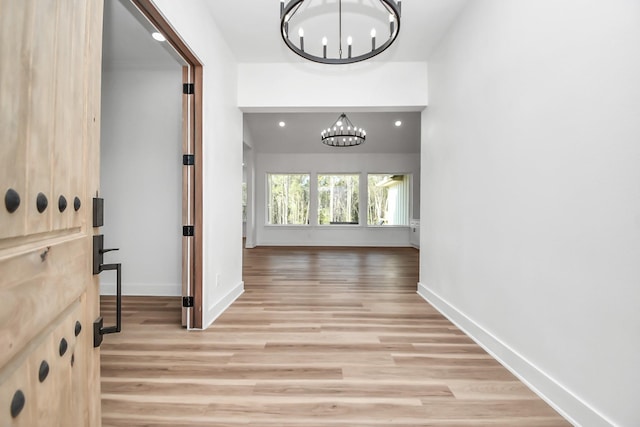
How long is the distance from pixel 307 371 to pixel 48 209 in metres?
1.72

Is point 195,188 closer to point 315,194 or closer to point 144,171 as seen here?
point 144,171

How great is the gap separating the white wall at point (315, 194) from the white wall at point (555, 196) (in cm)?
573

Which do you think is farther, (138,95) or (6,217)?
(138,95)

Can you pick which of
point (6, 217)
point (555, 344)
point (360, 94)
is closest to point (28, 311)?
point (6, 217)

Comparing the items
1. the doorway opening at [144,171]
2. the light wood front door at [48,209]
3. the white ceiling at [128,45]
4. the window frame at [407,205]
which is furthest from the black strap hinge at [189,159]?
the window frame at [407,205]

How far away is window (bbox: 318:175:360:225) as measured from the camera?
28.8ft

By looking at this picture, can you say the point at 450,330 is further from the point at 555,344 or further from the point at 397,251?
the point at 397,251

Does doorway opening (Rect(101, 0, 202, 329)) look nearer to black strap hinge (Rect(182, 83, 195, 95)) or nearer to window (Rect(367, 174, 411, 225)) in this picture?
black strap hinge (Rect(182, 83, 195, 95))

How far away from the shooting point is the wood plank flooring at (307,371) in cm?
157

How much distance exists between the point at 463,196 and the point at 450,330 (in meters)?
1.17

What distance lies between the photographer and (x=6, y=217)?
22.8 inches

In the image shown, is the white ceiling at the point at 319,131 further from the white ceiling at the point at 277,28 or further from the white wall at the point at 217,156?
the white wall at the point at 217,156

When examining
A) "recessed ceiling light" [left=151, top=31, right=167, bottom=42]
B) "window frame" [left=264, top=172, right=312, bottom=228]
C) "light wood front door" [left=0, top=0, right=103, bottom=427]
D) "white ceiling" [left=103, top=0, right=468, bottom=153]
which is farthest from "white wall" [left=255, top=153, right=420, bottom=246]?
"light wood front door" [left=0, top=0, right=103, bottom=427]

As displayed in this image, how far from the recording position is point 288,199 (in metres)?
8.88
